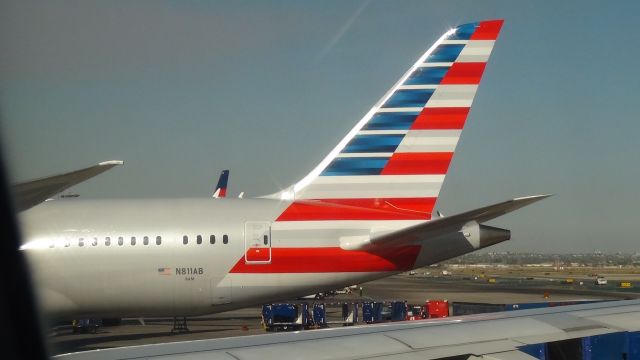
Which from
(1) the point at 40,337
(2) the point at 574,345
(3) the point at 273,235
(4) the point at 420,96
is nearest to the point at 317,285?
(3) the point at 273,235

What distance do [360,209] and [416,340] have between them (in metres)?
9.02

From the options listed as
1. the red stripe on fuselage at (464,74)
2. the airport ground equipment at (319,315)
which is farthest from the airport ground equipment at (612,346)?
the airport ground equipment at (319,315)

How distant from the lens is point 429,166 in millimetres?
15859

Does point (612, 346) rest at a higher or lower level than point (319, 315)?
higher

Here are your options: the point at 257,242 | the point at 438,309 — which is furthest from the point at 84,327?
the point at 438,309

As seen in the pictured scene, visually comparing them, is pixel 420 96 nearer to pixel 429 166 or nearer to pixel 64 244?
pixel 429 166

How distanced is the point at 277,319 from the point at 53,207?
9.81 m

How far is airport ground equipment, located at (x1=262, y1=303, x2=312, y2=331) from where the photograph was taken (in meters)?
22.8

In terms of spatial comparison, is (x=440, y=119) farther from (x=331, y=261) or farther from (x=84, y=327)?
(x=84, y=327)

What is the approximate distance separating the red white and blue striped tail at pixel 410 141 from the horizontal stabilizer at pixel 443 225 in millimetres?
893

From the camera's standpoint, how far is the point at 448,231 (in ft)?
44.9

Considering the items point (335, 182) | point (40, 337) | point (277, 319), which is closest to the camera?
point (40, 337)

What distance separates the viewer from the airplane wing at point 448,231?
1238 centimetres

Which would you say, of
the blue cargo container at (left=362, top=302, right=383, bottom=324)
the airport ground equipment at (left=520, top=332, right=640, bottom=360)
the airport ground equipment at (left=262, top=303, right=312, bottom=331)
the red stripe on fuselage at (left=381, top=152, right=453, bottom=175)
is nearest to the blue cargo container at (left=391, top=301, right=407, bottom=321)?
the blue cargo container at (left=362, top=302, right=383, bottom=324)
